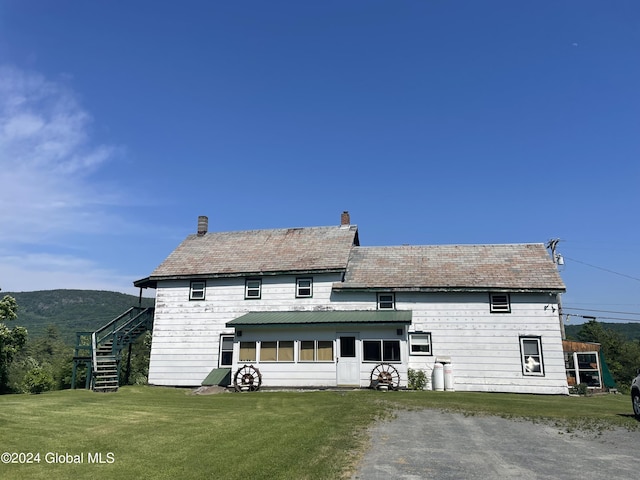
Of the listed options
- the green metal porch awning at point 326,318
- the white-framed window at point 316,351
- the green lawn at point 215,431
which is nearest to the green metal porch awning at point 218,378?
the green metal porch awning at point 326,318

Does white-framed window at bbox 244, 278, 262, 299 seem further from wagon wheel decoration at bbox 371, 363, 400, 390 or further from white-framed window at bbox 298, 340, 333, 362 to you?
wagon wheel decoration at bbox 371, 363, 400, 390

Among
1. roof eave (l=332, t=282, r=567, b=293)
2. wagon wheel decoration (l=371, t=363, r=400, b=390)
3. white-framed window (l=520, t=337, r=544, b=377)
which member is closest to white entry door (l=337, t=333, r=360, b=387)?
wagon wheel decoration (l=371, t=363, r=400, b=390)

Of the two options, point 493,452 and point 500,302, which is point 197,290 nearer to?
point 500,302

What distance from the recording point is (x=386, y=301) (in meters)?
25.3

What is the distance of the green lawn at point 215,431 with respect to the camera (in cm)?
786

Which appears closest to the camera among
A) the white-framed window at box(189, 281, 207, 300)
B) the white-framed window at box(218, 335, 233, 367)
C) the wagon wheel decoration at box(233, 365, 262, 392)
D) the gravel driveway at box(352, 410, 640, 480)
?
the gravel driveway at box(352, 410, 640, 480)

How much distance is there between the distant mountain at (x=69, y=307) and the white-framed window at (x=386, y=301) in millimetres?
134334

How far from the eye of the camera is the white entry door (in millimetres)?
23078

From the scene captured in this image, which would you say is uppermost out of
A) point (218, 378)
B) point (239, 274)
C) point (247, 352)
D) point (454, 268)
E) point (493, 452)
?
point (454, 268)

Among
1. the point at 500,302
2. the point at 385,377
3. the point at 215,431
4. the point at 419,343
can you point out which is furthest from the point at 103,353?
the point at 500,302

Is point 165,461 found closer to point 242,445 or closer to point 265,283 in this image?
point 242,445

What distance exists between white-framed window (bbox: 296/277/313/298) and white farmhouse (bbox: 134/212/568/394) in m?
0.06

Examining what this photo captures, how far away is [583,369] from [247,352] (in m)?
21.3

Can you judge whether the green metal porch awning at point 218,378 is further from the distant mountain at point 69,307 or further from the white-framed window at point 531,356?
the distant mountain at point 69,307
